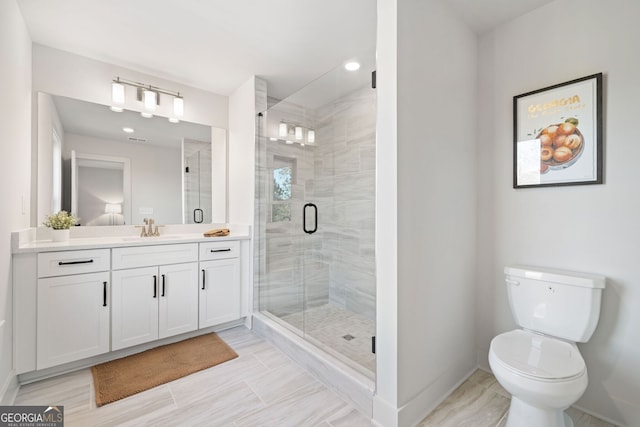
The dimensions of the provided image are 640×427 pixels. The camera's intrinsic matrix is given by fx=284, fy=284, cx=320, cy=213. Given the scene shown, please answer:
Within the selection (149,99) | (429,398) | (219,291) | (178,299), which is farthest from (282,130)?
(429,398)

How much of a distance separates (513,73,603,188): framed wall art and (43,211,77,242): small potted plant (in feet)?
10.6

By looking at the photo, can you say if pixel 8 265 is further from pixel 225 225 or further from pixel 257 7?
pixel 257 7

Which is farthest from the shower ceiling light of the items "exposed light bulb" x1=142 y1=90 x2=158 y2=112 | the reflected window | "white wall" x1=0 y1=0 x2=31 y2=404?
the reflected window

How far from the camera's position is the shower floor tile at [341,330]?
188cm

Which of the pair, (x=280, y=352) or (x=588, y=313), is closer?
(x=588, y=313)

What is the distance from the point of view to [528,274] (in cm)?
169

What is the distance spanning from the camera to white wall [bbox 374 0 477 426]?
58.6 inches

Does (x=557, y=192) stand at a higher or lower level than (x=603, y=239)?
higher

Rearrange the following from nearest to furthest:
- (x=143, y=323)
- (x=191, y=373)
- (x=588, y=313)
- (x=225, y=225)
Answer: (x=588, y=313), (x=191, y=373), (x=143, y=323), (x=225, y=225)

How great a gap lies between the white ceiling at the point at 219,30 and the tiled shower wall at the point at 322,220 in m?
0.44

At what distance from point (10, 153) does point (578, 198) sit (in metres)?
3.39

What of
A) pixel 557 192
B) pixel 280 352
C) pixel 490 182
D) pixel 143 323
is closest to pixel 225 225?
pixel 143 323

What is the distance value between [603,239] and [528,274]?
412 millimetres

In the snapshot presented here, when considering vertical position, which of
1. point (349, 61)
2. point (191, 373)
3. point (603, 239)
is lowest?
point (191, 373)
